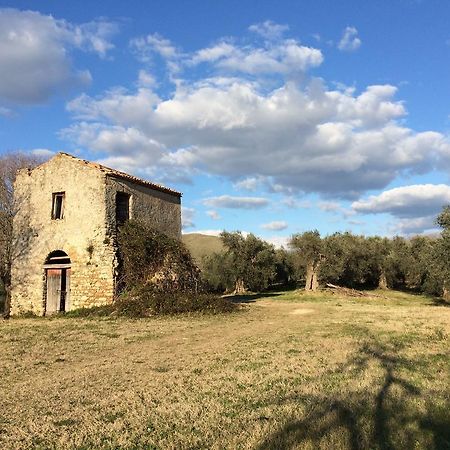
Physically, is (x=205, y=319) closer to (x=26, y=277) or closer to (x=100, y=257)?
(x=100, y=257)

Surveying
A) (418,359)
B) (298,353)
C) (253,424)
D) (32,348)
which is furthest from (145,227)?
(253,424)

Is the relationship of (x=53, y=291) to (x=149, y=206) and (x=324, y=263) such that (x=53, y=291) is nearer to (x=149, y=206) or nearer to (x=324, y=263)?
(x=149, y=206)

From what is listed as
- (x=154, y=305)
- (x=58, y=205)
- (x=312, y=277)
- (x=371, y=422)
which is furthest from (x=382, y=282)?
(x=371, y=422)

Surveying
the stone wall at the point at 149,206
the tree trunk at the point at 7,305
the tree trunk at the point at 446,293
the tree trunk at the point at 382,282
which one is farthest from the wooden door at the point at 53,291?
the tree trunk at the point at 382,282

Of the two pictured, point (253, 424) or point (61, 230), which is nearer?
point (253, 424)

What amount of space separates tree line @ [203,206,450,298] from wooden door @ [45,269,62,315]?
720 inches

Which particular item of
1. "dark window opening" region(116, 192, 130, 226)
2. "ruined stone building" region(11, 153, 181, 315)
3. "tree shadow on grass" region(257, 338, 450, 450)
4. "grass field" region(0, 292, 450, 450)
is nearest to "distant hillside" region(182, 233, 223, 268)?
"ruined stone building" region(11, 153, 181, 315)

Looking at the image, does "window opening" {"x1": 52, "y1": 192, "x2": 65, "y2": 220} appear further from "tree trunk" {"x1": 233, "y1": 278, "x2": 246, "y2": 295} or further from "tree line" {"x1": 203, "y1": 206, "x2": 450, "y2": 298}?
"tree trunk" {"x1": 233, "y1": 278, "x2": 246, "y2": 295}

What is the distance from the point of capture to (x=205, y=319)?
61.7ft

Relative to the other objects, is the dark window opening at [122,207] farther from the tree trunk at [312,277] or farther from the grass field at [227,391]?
the tree trunk at [312,277]

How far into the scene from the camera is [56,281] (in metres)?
23.2

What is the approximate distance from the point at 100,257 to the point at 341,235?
100 feet

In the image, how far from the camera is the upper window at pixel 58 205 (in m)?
23.4

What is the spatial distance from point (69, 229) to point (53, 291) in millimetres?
3405
